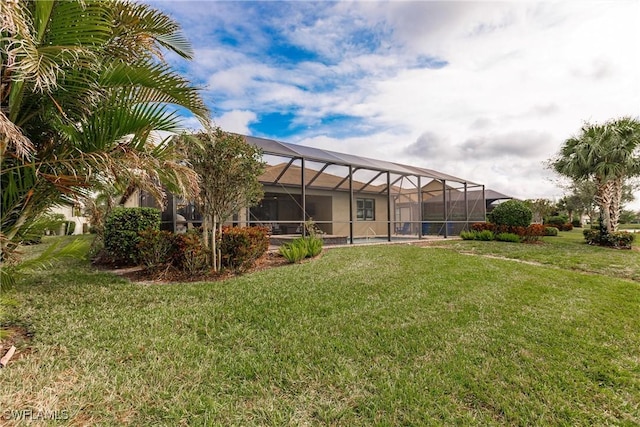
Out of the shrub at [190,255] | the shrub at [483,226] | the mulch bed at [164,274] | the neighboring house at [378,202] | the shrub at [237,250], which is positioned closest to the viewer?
the mulch bed at [164,274]

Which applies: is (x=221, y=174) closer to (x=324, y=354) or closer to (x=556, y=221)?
(x=324, y=354)

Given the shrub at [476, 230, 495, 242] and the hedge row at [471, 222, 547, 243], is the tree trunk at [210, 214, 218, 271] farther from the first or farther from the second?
the hedge row at [471, 222, 547, 243]

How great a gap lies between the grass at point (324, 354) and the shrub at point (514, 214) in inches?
330

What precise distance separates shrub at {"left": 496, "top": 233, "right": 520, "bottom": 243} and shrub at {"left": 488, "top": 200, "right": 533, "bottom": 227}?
1.87 feet

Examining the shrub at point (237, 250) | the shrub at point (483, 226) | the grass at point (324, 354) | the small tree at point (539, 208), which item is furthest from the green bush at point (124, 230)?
the small tree at point (539, 208)

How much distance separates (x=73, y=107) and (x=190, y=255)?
11.6 ft

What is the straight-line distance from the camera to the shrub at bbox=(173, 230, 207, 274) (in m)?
6.04

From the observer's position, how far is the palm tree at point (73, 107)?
8.39 ft

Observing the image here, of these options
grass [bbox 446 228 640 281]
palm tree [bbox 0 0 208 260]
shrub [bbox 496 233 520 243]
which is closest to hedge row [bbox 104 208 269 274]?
palm tree [bbox 0 0 208 260]

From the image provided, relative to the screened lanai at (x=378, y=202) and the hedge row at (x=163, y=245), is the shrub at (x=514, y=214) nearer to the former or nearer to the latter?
the screened lanai at (x=378, y=202)

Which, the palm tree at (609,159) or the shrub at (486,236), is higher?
the palm tree at (609,159)

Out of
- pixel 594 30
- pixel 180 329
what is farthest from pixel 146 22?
pixel 594 30

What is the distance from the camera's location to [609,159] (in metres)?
12.2

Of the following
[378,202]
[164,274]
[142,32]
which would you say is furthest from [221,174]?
[378,202]
